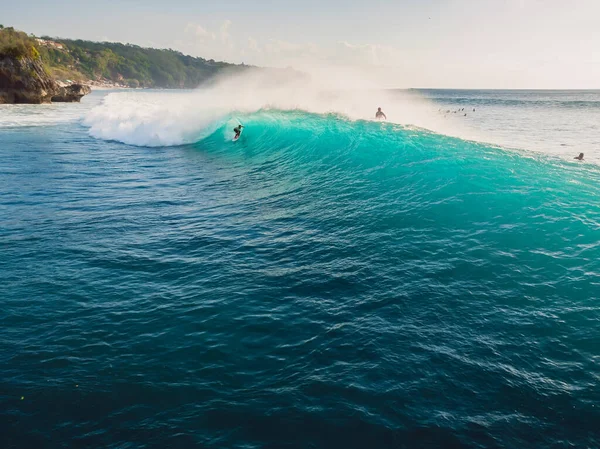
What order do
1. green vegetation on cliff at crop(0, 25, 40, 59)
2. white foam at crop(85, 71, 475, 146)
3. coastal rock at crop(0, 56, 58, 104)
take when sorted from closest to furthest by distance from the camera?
white foam at crop(85, 71, 475, 146) → coastal rock at crop(0, 56, 58, 104) → green vegetation on cliff at crop(0, 25, 40, 59)

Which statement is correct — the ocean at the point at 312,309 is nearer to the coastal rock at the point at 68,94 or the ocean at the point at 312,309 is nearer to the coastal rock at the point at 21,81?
the coastal rock at the point at 21,81

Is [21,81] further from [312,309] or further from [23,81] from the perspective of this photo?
[312,309]

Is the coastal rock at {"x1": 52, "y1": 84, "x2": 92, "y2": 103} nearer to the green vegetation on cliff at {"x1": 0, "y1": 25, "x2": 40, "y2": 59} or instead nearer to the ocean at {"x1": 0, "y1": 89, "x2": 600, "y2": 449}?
the green vegetation on cliff at {"x1": 0, "y1": 25, "x2": 40, "y2": 59}

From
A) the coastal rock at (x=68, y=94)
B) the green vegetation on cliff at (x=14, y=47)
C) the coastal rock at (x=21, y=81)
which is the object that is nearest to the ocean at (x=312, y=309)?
the coastal rock at (x=21, y=81)

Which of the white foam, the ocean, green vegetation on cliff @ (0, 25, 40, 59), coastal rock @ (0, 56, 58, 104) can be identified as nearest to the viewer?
the ocean

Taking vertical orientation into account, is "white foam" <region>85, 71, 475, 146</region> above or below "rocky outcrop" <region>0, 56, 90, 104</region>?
below

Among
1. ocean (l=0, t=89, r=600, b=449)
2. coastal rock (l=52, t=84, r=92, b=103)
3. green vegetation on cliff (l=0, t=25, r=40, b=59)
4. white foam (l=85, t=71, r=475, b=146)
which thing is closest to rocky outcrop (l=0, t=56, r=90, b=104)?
green vegetation on cliff (l=0, t=25, r=40, b=59)

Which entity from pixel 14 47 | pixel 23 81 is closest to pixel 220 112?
pixel 23 81
